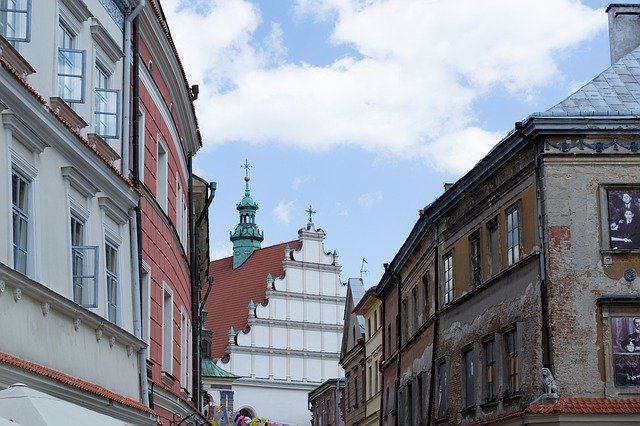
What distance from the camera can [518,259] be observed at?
75.9 feet

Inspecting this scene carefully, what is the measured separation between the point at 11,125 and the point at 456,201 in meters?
16.2

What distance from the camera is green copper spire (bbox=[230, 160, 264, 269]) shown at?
89.1m

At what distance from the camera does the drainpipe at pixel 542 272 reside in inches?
842

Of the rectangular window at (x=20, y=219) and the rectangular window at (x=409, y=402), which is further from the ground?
the rectangular window at (x=20, y=219)

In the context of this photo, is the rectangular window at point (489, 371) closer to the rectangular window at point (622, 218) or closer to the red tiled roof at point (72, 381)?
the rectangular window at point (622, 218)

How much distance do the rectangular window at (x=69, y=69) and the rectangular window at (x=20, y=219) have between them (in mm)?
1932

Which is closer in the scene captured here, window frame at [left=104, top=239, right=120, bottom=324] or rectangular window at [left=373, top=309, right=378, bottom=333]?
window frame at [left=104, top=239, right=120, bottom=324]

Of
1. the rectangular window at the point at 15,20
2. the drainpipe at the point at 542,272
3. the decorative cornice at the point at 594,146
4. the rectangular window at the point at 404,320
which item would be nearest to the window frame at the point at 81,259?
the rectangular window at the point at 15,20

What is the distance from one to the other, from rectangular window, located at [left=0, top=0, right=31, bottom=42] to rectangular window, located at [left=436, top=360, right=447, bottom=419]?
17.3m

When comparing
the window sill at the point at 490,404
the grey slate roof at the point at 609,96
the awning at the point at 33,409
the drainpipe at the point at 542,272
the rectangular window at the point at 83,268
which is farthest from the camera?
the window sill at the point at 490,404

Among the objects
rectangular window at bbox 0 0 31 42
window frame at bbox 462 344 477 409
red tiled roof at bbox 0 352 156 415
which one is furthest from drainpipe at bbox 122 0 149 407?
window frame at bbox 462 344 477 409

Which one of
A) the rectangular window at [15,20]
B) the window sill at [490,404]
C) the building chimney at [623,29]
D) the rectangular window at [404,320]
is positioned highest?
the building chimney at [623,29]

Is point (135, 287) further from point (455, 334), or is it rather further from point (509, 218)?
point (455, 334)

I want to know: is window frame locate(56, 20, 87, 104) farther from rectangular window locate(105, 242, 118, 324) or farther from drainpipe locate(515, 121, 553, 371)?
drainpipe locate(515, 121, 553, 371)
